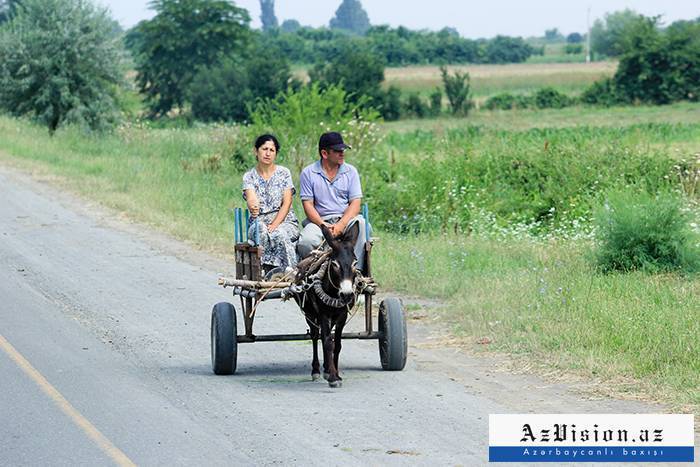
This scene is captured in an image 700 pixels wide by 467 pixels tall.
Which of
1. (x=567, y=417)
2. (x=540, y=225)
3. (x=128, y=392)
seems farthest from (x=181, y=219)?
(x=567, y=417)

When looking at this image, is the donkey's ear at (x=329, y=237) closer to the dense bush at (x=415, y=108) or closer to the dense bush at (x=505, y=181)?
the dense bush at (x=505, y=181)

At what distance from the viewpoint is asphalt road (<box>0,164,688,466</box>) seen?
8.07 meters

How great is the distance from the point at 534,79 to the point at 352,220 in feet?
300

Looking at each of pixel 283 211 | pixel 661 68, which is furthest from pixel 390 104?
pixel 283 211

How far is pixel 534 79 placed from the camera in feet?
326

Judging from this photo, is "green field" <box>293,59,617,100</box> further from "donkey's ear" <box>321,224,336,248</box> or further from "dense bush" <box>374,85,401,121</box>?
"donkey's ear" <box>321,224,336,248</box>

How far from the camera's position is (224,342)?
10.4m

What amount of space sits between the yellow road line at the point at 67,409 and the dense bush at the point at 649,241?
7.37m

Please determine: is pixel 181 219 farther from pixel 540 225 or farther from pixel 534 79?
pixel 534 79

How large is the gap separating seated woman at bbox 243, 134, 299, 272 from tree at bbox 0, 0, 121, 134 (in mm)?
31425

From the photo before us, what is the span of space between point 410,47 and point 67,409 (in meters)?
124

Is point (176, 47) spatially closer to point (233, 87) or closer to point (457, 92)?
point (233, 87)

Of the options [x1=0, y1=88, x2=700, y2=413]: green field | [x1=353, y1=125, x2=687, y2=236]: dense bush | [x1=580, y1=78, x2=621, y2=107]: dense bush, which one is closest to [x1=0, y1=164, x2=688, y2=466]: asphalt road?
[x1=0, y1=88, x2=700, y2=413]: green field
